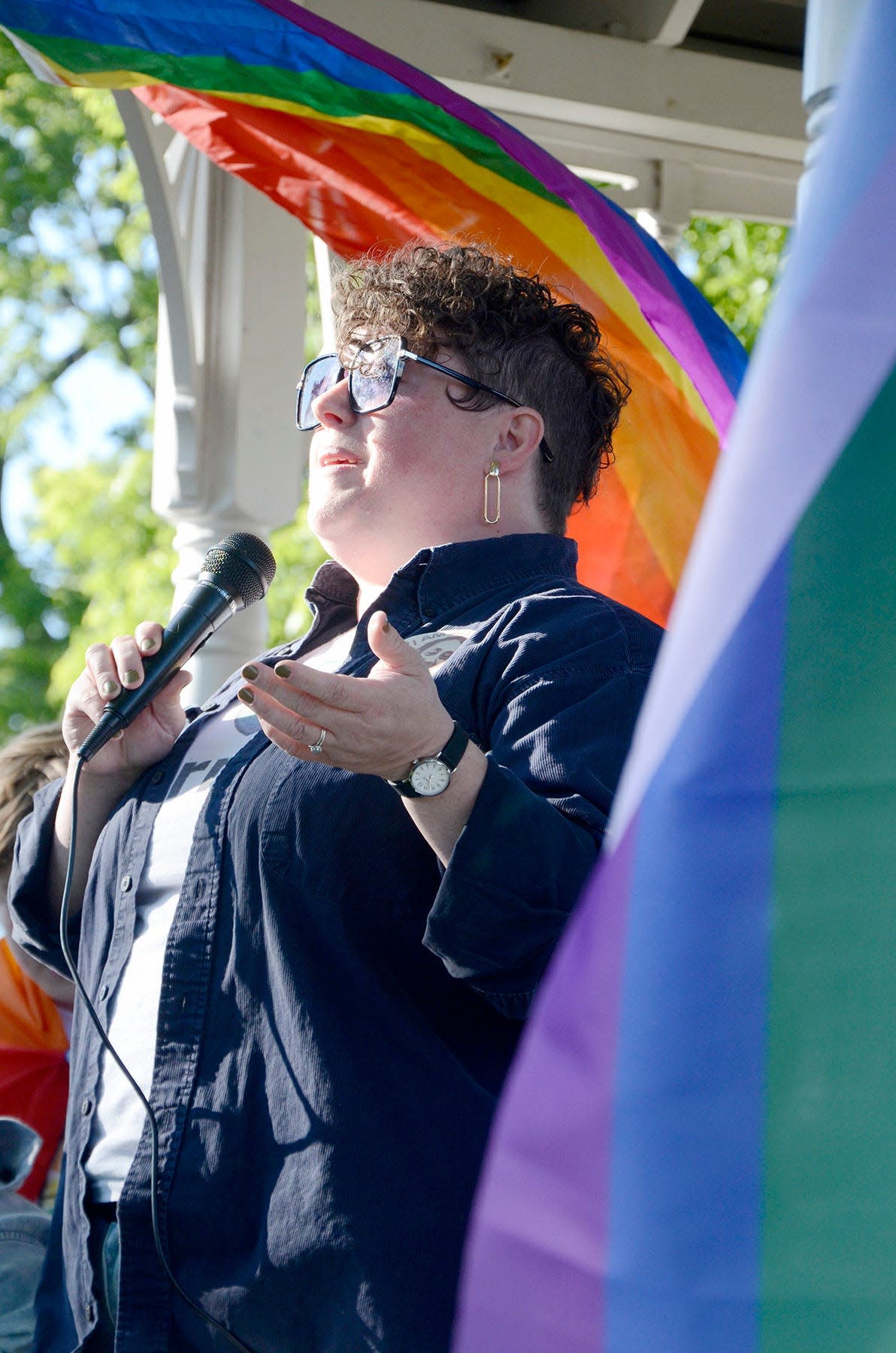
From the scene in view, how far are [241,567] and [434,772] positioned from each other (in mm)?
770

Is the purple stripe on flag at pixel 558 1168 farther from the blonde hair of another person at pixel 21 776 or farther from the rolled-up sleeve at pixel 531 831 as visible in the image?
the blonde hair of another person at pixel 21 776

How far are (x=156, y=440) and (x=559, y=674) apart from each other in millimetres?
2594

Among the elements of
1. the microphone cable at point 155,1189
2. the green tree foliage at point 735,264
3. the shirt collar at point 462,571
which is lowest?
the microphone cable at point 155,1189

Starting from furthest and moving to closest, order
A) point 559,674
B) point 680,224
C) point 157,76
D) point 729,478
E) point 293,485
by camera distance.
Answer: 1. point 680,224
2. point 293,485
3. point 157,76
4. point 559,674
5. point 729,478

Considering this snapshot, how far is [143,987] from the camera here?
1.83 meters

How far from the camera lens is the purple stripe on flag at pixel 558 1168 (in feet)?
3.05

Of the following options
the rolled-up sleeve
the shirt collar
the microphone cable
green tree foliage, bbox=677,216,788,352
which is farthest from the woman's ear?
green tree foliage, bbox=677,216,788,352

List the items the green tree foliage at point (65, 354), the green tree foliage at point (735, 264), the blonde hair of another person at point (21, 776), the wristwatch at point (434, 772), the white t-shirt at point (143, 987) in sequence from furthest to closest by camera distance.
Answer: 1. the green tree foliage at point (65, 354)
2. the green tree foliage at point (735, 264)
3. the blonde hair of another person at point (21, 776)
4. the white t-shirt at point (143, 987)
5. the wristwatch at point (434, 772)

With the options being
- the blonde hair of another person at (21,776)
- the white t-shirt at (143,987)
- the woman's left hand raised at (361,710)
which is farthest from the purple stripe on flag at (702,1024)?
the blonde hair of another person at (21,776)

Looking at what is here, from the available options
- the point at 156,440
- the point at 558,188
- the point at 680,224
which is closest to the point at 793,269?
the point at 558,188

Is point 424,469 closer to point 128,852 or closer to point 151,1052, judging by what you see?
point 128,852

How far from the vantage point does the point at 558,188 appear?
10.0ft

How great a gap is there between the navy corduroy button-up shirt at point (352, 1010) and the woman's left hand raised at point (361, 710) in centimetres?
11

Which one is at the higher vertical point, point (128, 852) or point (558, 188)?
point (558, 188)
